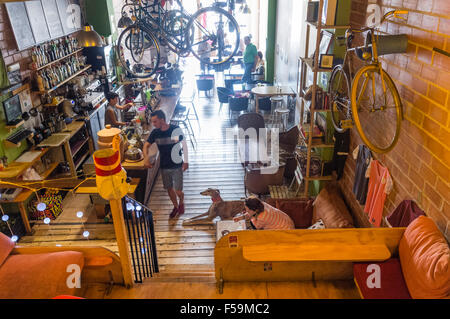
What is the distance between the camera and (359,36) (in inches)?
157

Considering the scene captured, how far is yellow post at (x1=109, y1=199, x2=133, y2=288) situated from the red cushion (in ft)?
5.55

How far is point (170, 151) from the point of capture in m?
4.94

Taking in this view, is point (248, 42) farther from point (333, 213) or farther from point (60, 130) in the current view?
point (333, 213)

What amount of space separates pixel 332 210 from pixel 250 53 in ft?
24.3

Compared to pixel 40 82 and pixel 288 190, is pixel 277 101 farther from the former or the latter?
pixel 40 82

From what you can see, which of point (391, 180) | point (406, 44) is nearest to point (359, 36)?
point (406, 44)

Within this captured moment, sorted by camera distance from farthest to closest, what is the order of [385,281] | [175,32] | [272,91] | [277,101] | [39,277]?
[277,101] < [272,91] < [175,32] < [39,277] < [385,281]

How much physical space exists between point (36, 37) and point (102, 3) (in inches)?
107

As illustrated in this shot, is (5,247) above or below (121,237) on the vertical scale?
below

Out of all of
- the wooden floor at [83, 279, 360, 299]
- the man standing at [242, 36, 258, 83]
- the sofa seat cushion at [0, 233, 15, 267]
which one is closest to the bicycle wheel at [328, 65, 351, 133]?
the wooden floor at [83, 279, 360, 299]

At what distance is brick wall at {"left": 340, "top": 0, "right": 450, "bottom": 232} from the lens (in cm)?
241

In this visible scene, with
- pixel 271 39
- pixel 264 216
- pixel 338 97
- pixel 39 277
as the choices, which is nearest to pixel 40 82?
pixel 39 277
